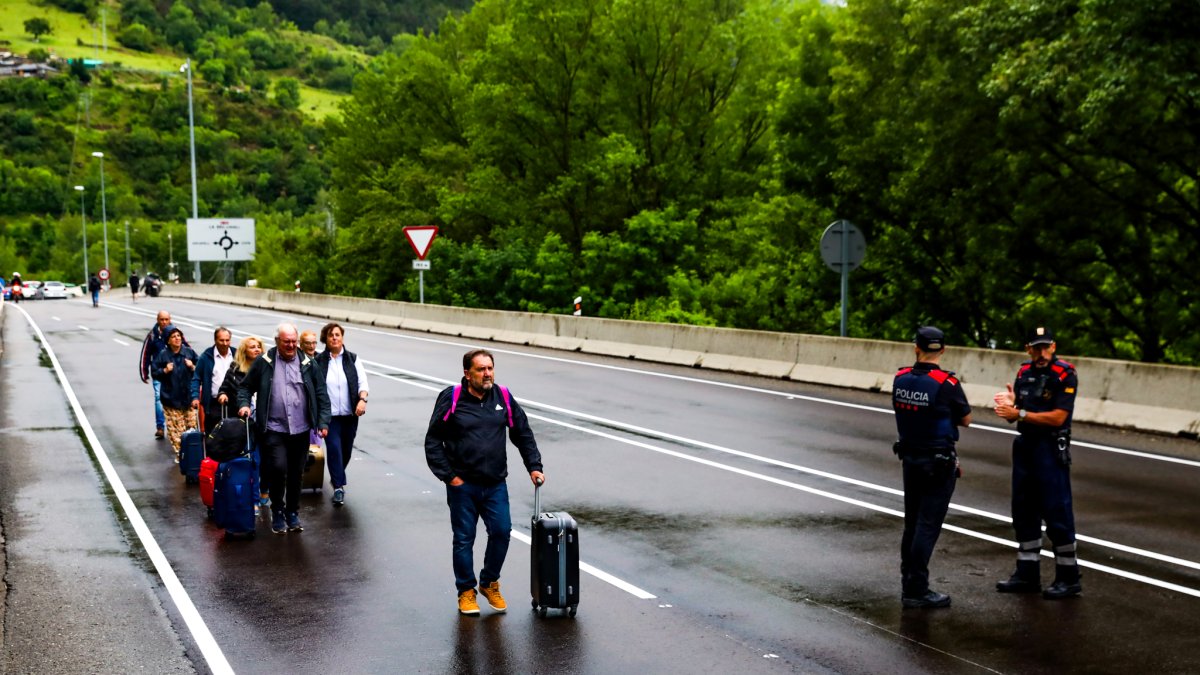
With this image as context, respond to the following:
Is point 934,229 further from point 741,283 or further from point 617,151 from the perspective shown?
point 617,151

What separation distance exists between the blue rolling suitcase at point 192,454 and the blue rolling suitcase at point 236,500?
274cm

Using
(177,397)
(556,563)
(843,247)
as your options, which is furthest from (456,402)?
(843,247)

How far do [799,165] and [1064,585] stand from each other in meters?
29.3

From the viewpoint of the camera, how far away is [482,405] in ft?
27.6

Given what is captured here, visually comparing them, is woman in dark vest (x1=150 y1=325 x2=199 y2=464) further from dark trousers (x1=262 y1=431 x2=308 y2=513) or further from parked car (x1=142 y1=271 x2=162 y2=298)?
parked car (x1=142 y1=271 x2=162 y2=298)

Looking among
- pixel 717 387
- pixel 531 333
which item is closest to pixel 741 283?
pixel 531 333

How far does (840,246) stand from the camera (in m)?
24.9

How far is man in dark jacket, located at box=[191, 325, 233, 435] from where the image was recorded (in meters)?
13.5

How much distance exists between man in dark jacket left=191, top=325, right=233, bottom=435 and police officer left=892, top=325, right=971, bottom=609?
309 inches

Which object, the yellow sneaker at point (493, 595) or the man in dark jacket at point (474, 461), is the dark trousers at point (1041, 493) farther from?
the yellow sneaker at point (493, 595)

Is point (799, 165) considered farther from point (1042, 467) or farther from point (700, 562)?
point (1042, 467)

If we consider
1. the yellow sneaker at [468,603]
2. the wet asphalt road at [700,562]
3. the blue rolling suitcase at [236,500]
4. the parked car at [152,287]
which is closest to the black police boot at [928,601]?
the wet asphalt road at [700,562]

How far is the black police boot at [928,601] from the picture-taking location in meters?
8.39

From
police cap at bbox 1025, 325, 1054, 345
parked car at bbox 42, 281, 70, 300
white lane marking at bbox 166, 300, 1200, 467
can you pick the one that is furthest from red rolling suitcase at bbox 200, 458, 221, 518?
parked car at bbox 42, 281, 70, 300
